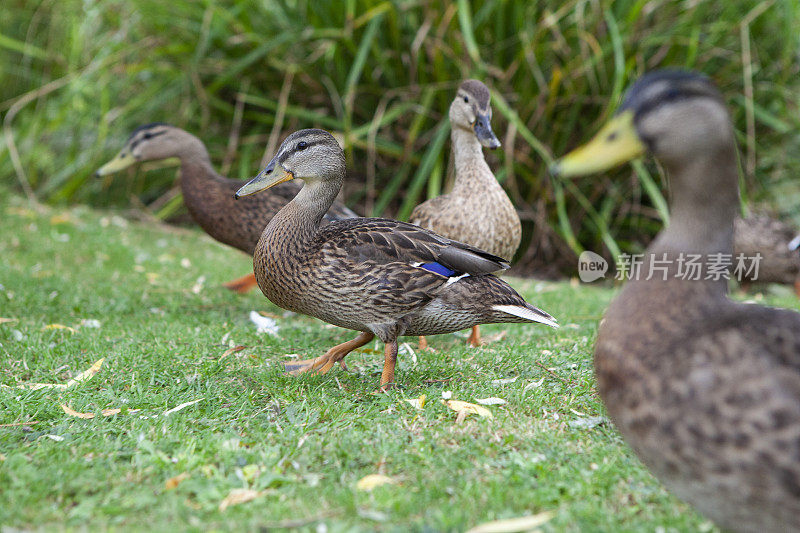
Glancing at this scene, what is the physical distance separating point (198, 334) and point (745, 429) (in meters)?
3.33

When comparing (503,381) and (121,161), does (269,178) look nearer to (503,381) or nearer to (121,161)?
(503,381)

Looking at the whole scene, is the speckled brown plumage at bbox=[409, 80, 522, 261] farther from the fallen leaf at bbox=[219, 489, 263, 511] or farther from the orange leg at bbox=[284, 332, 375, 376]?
the fallen leaf at bbox=[219, 489, 263, 511]

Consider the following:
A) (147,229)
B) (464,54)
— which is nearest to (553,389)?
(464,54)

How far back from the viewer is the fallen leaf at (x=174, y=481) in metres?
2.45

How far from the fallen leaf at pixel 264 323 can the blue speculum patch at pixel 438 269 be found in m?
1.33

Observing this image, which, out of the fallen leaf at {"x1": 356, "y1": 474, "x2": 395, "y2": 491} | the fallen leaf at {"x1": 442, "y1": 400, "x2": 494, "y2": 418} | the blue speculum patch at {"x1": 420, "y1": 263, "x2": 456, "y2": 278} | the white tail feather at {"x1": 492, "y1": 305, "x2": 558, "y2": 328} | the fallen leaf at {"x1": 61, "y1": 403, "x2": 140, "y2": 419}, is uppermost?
the blue speculum patch at {"x1": 420, "y1": 263, "x2": 456, "y2": 278}

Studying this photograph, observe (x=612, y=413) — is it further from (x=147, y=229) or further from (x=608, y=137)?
(x=147, y=229)

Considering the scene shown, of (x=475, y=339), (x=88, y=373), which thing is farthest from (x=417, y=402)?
(x=88, y=373)

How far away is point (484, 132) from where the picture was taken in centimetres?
482

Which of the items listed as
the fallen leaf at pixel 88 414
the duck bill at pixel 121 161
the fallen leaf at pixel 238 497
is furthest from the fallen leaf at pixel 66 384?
the duck bill at pixel 121 161

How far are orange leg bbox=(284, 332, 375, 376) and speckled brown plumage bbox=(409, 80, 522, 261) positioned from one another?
3.69 ft

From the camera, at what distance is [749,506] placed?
1878 mm

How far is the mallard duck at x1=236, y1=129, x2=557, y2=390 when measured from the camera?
3.57m

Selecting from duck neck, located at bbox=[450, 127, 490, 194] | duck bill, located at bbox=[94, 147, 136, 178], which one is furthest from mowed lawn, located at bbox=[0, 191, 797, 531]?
duck bill, located at bbox=[94, 147, 136, 178]
